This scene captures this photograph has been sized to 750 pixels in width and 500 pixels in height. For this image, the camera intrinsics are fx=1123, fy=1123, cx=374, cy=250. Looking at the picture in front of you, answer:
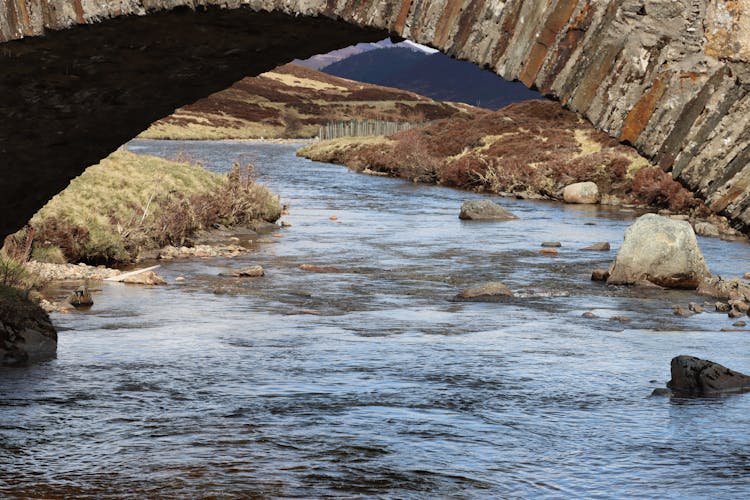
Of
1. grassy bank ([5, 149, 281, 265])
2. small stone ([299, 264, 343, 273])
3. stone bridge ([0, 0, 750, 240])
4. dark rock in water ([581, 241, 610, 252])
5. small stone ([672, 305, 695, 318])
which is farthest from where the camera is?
dark rock in water ([581, 241, 610, 252])

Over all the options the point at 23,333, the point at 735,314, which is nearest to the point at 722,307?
the point at 735,314

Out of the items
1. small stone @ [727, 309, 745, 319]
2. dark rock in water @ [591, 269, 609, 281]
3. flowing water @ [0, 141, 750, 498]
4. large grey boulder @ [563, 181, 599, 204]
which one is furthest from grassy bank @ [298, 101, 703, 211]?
flowing water @ [0, 141, 750, 498]

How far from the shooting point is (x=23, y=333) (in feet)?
35.9

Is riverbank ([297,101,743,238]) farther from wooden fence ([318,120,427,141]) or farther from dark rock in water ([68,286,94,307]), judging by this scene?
wooden fence ([318,120,427,141])

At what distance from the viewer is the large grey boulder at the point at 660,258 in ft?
51.0

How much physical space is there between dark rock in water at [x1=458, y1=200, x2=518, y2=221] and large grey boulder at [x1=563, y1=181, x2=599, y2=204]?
5.95 m

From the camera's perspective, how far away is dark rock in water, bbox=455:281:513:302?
1475 cm

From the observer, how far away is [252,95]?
373ft

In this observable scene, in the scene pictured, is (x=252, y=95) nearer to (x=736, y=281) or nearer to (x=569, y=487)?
(x=736, y=281)

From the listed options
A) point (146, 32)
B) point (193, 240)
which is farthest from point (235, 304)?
point (146, 32)

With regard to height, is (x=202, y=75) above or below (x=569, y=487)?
above

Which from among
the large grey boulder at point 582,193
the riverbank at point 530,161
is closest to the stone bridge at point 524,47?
the riverbank at point 530,161

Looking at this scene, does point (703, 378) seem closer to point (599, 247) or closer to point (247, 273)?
point (247, 273)

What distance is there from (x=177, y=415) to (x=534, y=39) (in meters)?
5.73
